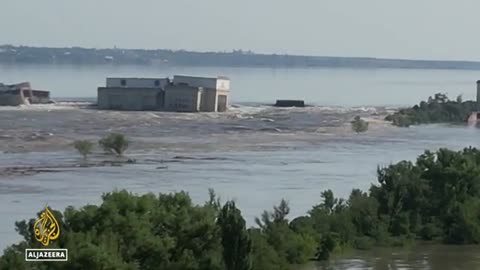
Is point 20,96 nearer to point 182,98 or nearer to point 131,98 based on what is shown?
point 131,98

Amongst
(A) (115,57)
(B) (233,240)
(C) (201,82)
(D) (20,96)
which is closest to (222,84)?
(C) (201,82)

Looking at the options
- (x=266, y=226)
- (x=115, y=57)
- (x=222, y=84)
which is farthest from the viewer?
(x=115, y=57)

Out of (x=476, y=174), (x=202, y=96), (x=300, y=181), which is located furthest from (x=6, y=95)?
(x=476, y=174)

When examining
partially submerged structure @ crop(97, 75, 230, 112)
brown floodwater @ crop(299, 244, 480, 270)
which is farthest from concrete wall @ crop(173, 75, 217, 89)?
brown floodwater @ crop(299, 244, 480, 270)

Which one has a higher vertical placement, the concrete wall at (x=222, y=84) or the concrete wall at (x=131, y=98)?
the concrete wall at (x=222, y=84)

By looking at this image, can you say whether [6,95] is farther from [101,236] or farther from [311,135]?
[101,236]

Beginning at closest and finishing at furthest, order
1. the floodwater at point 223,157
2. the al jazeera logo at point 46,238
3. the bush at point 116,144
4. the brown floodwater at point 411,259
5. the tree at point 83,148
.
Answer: the al jazeera logo at point 46,238 → the brown floodwater at point 411,259 → the floodwater at point 223,157 → the tree at point 83,148 → the bush at point 116,144

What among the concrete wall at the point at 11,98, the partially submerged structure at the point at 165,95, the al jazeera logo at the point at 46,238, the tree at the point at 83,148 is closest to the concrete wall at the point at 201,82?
the partially submerged structure at the point at 165,95

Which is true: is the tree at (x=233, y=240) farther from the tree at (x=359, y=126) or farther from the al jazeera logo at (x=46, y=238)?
the tree at (x=359, y=126)
